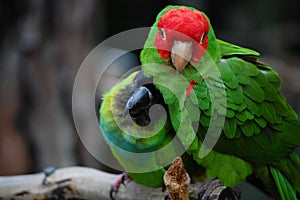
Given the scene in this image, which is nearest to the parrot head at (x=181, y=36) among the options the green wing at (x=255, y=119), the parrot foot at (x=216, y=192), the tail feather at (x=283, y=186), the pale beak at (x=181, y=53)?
the pale beak at (x=181, y=53)

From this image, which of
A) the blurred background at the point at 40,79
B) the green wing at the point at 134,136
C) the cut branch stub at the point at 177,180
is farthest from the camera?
the blurred background at the point at 40,79

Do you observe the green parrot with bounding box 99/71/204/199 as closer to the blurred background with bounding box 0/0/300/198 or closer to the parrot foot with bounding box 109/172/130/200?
the parrot foot with bounding box 109/172/130/200

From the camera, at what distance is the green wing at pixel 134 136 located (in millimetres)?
1473

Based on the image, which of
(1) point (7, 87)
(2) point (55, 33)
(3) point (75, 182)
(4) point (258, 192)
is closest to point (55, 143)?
(1) point (7, 87)

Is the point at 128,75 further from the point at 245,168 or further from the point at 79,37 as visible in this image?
the point at 79,37

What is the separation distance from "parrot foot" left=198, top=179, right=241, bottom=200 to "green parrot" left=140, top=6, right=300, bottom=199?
3 cm

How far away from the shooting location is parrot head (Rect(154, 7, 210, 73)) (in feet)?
4.48

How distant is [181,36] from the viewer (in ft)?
4.50

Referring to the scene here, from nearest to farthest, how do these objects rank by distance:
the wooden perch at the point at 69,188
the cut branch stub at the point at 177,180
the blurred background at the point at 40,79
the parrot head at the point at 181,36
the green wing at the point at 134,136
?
the cut branch stub at the point at 177,180
the parrot head at the point at 181,36
the green wing at the point at 134,136
the wooden perch at the point at 69,188
the blurred background at the point at 40,79

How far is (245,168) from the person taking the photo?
5.09 ft

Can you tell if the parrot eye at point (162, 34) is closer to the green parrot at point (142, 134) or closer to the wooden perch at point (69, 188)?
the green parrot at point (142, 134)

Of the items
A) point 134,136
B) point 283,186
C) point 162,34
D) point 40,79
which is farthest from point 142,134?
point 40,79

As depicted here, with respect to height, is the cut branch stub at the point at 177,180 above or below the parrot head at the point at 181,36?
below

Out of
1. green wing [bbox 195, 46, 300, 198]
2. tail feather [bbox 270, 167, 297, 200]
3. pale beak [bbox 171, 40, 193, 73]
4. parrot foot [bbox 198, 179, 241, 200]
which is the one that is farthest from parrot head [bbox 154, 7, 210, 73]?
tail feather [bbox 270, 167, 297, 200]
